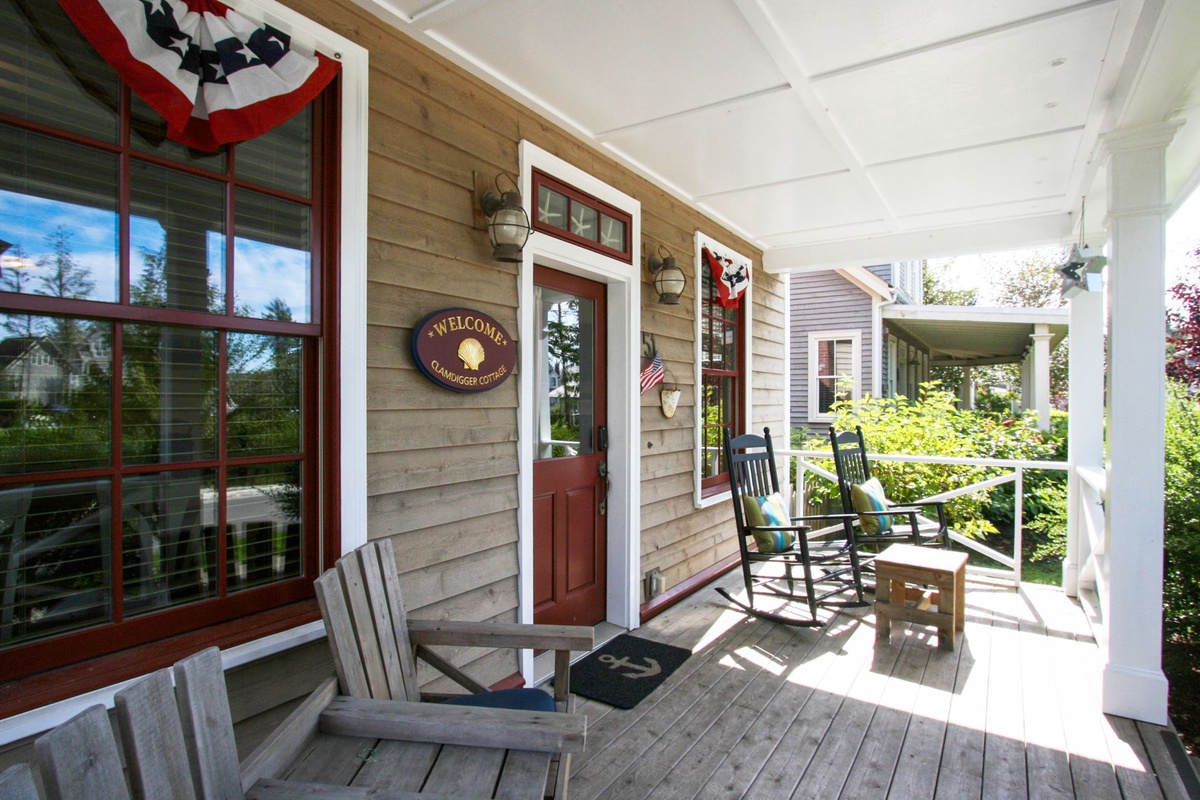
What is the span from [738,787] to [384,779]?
134 cm

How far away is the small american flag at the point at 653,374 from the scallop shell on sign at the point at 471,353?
4.49ft

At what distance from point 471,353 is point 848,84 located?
6.04 ft

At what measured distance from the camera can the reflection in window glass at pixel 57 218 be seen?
1.38 meters

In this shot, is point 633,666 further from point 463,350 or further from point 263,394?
point 263,394

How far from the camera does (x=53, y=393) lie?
1447 millimetres

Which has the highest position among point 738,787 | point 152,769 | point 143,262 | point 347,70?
point 347,70

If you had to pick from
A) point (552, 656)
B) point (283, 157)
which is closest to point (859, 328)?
point (552, 656)

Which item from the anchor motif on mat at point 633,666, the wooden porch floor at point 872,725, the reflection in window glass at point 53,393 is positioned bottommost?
the wooden porch floor at point 872,725

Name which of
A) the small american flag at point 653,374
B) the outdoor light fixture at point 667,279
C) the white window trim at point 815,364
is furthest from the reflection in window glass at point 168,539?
the white window trim at point 815,364

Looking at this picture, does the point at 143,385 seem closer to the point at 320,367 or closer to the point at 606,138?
the point at 320,367

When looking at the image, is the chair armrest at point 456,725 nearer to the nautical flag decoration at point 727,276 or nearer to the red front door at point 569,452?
the red front door at point 569,452

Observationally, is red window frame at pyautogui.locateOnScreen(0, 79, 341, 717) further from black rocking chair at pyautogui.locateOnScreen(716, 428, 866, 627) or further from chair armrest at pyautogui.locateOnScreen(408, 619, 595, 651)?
black rocking chair at pyautogui.locateOnScreen(716, 428, 866, 627)

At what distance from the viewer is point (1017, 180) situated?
3617 millimetres

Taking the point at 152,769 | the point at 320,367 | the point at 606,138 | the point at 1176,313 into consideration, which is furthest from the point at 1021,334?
the point at 152,769
